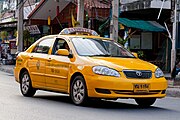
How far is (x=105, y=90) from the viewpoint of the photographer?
384 inches

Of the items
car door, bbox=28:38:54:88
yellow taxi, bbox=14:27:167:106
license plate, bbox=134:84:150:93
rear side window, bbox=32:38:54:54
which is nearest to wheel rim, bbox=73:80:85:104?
yellow taxi, bbox=14:27:167:106

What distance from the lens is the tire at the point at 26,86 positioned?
1218cm

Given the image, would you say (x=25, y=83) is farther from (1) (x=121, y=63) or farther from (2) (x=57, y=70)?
(1) (x=121, y=63)

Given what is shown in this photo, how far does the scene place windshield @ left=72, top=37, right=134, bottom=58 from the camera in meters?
10.7

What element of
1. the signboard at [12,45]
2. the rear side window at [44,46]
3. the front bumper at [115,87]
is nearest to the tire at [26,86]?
the rear side window at [44,46]

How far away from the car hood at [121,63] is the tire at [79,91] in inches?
20.3

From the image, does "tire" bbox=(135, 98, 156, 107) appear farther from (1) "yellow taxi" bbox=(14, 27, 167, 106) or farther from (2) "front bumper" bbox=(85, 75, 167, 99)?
(2) "front bumper" bbox=(85, 75, 167, 99)

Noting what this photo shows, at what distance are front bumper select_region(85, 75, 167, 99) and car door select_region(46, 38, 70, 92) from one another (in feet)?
3.08

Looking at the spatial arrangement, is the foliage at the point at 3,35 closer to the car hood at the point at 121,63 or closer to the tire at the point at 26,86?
the tire at the point at 26,86

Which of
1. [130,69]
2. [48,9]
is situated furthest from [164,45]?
[130,69]

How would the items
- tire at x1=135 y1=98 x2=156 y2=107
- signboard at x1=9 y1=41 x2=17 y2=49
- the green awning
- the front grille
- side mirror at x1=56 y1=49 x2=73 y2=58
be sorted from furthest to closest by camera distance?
signboard at x1=9 y1=41 x2=17 y2=49
the green awning
side mirror at x1=56 y1=49 x2=73 y2=58
tire at x1=135 y1=98 x2=156 y2=107
the front grille

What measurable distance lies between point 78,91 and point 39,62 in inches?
73.2

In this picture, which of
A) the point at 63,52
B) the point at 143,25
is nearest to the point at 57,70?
the point at 63,52

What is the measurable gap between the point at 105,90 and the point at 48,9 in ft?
74.8
